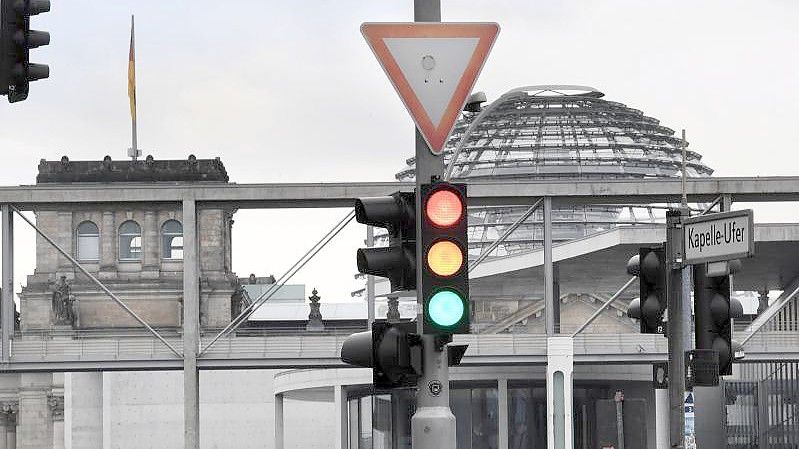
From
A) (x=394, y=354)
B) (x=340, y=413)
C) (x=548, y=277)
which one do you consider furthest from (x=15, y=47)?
(x=340, y=413)

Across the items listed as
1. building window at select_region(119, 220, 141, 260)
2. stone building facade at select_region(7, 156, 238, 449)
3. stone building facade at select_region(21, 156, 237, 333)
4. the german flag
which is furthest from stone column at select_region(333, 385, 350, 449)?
building window at select_region(119, 220, 141, 260)

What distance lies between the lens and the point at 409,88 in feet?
41.9

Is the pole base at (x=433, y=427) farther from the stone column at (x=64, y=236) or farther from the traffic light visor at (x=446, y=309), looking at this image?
the stone column at (x=64, y=236)

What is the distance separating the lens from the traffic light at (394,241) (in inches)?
505

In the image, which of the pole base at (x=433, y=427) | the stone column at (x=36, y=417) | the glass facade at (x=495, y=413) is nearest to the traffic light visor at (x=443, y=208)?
the pole base at (x=433, y=427)

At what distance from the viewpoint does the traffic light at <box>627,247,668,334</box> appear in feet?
52.7

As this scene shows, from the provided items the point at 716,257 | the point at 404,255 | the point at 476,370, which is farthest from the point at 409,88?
the point at 476,370

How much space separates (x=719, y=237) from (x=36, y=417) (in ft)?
384

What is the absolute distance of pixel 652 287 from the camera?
53.2 ft

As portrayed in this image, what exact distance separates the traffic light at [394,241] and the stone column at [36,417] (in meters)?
118

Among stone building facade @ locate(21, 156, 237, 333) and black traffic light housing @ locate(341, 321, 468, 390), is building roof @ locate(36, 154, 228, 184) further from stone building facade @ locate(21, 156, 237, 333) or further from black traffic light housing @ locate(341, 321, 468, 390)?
black traffic light housing @ locate(341, 321, 468, 390)

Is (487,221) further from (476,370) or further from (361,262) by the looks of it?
(361,262)

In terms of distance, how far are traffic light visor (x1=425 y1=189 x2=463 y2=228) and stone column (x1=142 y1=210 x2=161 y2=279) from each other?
120 m

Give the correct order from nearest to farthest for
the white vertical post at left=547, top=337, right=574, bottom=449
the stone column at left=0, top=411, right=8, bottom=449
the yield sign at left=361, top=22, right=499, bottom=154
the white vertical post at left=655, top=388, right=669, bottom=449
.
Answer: the yield sign at left=361, top=22, right=499, bottom=154, the white vertical post at left=547, top=337, right=574, bottom=449, the white vertical post at left=655, top=388, right=669, bottom=449, the stone column at left=0, top=411, right=8, bottom=449
